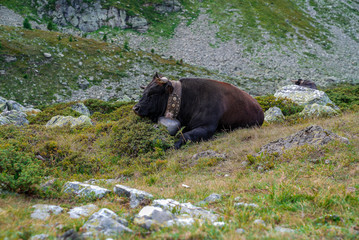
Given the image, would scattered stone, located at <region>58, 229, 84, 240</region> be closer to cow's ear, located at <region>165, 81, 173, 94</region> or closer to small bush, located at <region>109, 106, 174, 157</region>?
small bush, located at <region>109, 106, 174, 157</region>

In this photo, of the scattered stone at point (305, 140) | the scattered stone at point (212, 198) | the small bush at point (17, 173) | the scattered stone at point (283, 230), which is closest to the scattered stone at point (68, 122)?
the small bush at point (17, 173)

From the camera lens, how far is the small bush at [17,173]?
4.58 meters

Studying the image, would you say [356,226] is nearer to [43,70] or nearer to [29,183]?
[29,183]

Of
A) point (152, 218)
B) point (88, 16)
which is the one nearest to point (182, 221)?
point (152, 218)

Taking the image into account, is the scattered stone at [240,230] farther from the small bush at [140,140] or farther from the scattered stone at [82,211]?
the small bush at [140,140]

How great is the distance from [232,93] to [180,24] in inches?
1880

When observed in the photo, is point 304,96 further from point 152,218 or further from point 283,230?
point 152,218

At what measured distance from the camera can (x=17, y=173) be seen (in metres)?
5.12

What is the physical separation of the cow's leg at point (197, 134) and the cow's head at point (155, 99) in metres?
1.32

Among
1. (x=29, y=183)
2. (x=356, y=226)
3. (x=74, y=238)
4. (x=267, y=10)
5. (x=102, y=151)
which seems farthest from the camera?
Answer: (x=267, y=10)

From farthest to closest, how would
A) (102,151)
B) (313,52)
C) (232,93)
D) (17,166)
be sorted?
(313,52) → (232,93) → (102,151) → (17,166)

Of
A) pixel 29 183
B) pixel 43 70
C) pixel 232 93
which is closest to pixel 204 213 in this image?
pixel 29 183

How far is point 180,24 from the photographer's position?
54.8 meters

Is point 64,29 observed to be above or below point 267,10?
below
